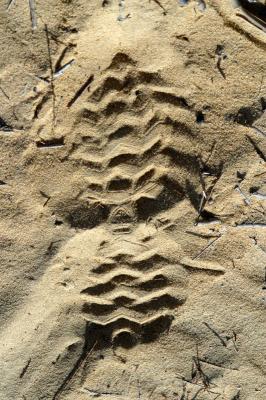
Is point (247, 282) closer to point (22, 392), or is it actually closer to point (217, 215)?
point (217, 215)

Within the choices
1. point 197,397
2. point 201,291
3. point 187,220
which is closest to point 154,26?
point 187,220

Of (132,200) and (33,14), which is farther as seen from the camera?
(132,200)

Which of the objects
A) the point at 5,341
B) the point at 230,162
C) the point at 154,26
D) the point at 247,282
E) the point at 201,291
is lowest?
the point at 5,341

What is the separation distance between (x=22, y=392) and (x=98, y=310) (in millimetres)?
588

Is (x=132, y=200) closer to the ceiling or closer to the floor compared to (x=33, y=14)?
closer to the floor

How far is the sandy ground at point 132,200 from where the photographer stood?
210 cm

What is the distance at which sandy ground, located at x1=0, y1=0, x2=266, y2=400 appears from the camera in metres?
2.10

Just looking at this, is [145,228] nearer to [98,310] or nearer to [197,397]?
[98,310]

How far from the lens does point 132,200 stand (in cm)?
223

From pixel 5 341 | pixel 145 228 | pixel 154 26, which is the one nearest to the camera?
pixel 154 26

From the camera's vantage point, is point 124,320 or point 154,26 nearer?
point 154,26

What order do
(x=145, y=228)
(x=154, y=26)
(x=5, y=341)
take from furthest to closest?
(x=5, y=341), (x=145, y=228), (x=154, y=26)

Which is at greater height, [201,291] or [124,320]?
[201,291]

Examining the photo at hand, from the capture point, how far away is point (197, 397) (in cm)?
247
